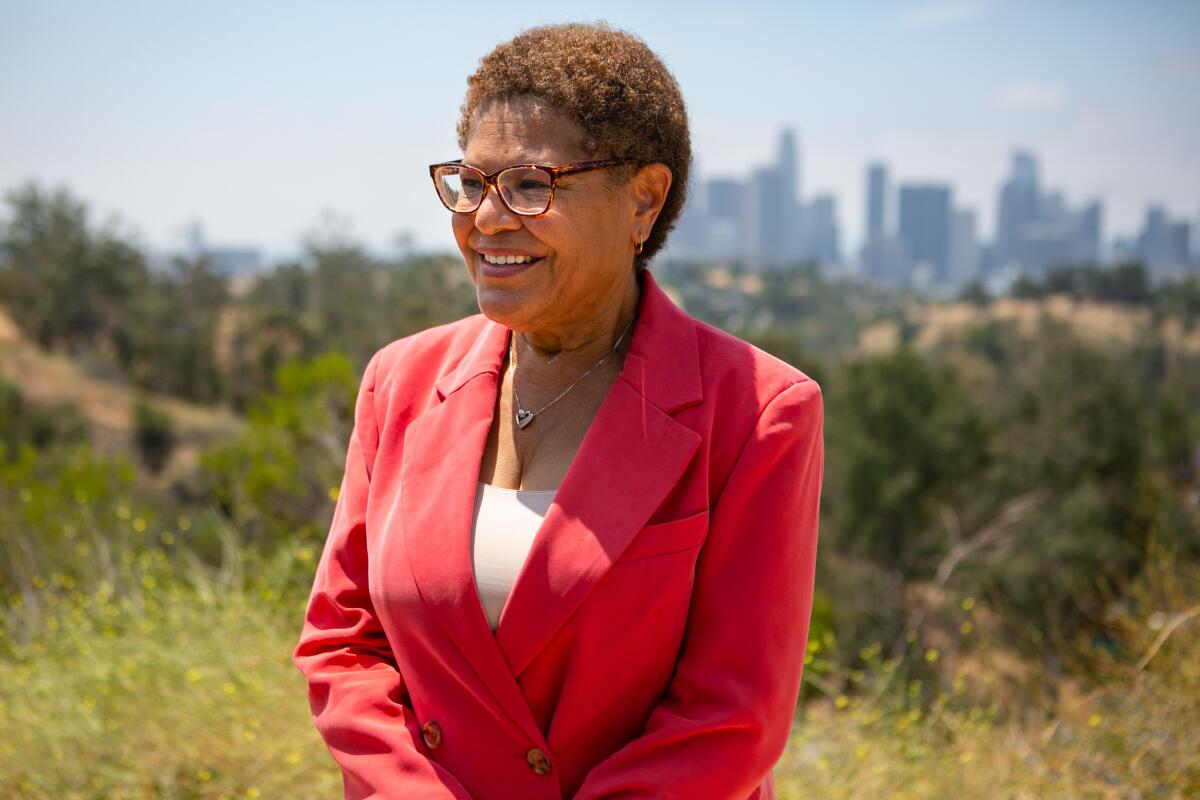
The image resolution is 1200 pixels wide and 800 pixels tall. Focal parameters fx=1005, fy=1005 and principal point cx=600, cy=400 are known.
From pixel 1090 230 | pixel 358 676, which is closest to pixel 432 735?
pixel 358 676

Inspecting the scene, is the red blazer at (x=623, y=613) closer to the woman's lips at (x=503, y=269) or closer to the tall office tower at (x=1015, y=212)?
the woman's lips at (x=503, y=269)

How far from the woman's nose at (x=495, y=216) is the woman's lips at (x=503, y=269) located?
57 millimetres

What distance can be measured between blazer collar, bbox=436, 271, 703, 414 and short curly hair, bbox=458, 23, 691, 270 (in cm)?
23

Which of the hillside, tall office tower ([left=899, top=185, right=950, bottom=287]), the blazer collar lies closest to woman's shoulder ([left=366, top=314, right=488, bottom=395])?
the blazer collar

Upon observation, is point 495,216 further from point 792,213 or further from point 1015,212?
point 792,213

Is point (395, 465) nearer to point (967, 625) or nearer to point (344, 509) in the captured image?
point (344, 509)

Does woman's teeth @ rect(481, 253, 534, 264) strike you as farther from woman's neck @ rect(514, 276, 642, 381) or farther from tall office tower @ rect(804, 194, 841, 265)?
tall office tower @ rect(804, 194, 841, 265)

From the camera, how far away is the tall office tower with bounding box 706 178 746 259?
10575 centimetres

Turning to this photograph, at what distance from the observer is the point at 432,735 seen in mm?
1466

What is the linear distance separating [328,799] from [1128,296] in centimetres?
5759

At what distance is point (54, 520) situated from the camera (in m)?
5.32

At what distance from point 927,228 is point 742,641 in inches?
5456

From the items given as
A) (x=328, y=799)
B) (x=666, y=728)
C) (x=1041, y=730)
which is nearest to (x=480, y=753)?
(x=666, y=728)

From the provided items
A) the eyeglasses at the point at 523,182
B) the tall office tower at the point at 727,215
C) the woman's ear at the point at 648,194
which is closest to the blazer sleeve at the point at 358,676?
the eyeglasses at the point at 523,182
